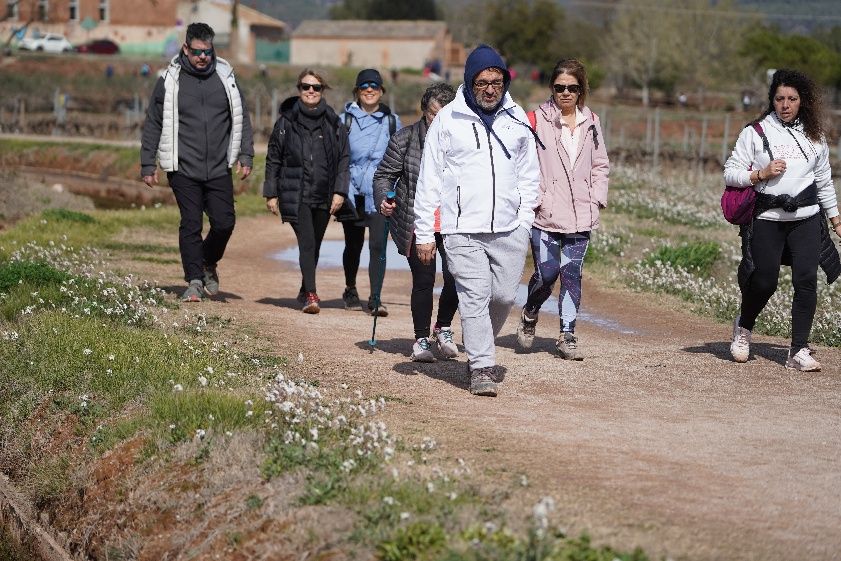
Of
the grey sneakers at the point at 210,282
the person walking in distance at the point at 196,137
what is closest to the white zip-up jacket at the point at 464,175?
the person walking in distance at the point at 196,137

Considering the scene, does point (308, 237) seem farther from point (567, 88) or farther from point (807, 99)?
point (807, 99)

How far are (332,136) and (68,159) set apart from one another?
2676 cm

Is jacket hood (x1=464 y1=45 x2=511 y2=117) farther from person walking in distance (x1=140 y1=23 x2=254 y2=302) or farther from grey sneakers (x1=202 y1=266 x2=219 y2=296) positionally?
grey sneakers (x1=202 y1=266 x2=219 y2=296)

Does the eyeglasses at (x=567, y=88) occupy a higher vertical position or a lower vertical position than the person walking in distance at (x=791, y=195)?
higher

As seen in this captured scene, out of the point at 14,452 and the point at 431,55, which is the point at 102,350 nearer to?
the point at 14,452

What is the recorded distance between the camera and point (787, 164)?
977 cm

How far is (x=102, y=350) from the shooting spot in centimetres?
935

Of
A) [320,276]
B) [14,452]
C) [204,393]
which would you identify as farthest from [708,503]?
[320,276]

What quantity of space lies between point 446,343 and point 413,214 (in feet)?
2.91

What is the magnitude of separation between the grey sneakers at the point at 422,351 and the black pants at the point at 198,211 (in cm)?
314

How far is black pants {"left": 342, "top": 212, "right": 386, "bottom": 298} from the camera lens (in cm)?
1204

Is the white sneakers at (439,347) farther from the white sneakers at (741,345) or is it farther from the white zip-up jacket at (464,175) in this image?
the white sneakers at (741,345)

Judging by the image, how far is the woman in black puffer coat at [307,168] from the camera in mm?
Result: 12180

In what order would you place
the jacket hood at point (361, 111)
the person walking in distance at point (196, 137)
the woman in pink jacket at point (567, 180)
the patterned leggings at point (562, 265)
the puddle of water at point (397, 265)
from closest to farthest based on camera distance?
the woman in pink jacket at point (567, 180), the patterned leggings at point (562, 265), the person walking in distance at point (196, 137), the jacket hood at point (361, 111), the puddle of water at point (397, 265)
